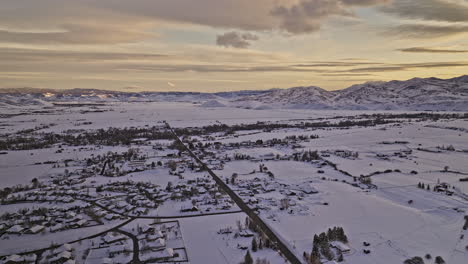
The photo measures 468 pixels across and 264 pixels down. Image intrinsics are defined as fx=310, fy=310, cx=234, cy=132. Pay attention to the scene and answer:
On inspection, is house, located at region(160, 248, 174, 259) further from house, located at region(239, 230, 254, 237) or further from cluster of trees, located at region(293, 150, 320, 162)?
cluster of trees, located at region(293, 150, 320, 162)

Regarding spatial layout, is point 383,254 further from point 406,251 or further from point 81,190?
point 81,190

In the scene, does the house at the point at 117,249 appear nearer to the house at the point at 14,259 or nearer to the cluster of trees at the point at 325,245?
the house at the point at 14,259

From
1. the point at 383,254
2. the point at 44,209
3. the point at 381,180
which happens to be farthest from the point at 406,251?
the point at 44,209

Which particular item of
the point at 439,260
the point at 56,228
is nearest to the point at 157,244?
the point at 56,228

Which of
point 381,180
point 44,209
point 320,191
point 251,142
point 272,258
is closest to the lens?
point 272,258

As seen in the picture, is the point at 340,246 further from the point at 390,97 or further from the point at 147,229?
the point at 390,97

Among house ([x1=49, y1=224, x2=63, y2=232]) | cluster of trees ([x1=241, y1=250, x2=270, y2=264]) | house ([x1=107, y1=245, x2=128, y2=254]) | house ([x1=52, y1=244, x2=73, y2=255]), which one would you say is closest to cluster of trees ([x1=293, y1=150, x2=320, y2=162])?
cluster of trees ([x1=241, y1=250, x2=270, y2=264])

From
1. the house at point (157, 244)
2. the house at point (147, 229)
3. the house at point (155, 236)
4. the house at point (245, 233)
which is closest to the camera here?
the house at point (157, 244)

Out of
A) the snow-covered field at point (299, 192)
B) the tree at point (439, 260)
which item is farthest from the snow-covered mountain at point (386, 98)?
the tree at point (439, 260)
